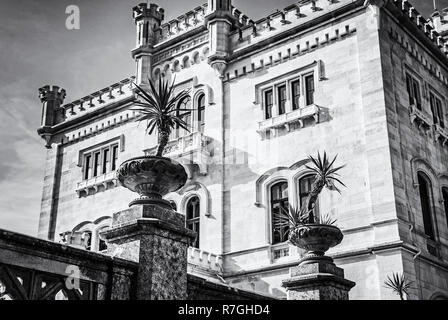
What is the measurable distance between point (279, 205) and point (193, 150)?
16.4ft

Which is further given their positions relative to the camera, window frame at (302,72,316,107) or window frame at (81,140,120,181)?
window frame at (81,140,120,181)

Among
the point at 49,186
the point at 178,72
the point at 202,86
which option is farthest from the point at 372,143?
the point at 49,186

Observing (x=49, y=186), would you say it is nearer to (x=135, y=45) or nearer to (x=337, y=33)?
(x=135, y=45)

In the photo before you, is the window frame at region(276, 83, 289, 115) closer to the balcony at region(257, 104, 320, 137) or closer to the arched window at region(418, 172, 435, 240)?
the balcony at region(257, 104, 320, 137)

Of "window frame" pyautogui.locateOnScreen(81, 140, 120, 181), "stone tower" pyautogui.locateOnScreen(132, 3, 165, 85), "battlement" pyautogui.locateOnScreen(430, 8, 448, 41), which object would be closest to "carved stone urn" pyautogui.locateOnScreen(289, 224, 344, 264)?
"stone tower" pyautogui.locateOnScreen(132, 3, 165, 85)

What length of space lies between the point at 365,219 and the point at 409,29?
921 centimetres

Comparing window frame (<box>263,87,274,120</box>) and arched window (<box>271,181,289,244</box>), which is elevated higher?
window frame (<box>263,87,274,120</box>)

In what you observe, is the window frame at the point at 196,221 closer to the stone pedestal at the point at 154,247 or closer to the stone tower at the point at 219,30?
the stone tower at the point at 219,30

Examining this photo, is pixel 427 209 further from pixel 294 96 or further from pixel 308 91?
pixel 294 96

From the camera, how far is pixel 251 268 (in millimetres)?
23812

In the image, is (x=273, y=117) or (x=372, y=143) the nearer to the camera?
(x=372, y=143)

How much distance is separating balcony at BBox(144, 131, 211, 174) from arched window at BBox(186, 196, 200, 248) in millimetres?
1468

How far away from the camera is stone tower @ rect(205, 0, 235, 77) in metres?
27.9
